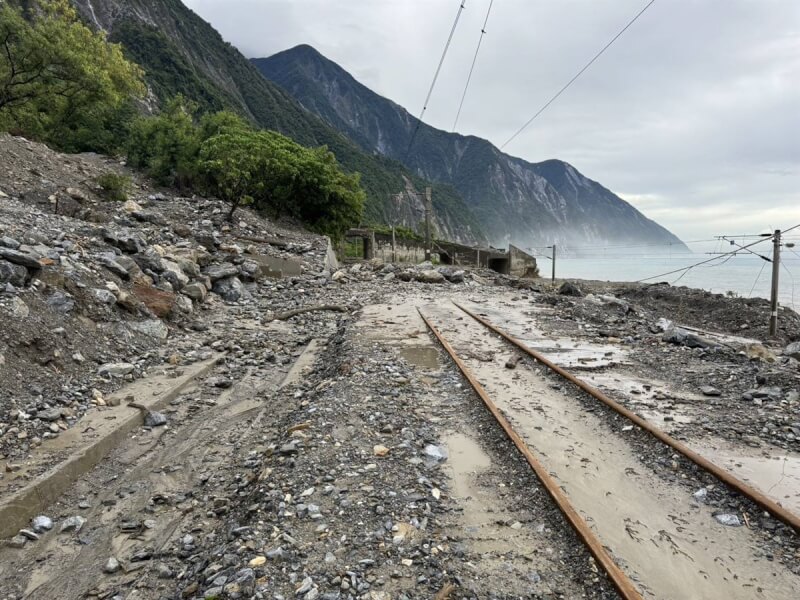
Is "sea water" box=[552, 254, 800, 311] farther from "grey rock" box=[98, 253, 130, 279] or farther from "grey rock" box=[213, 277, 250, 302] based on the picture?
"grey rock" box=[98, 253, 130, 279]

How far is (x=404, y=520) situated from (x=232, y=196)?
22774mm

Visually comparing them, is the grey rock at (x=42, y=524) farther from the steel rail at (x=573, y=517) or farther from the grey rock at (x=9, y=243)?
the grey rock at (x=9, y=243)

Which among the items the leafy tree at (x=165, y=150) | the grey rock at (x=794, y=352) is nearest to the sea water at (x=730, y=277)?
the grey rock at (x=794, y=352)

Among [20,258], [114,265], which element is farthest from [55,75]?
[20,258]

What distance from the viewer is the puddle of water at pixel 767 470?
14.1ft

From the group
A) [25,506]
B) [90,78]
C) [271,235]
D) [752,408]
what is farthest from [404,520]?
[90,78]

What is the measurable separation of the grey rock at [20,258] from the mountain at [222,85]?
65.2 meters

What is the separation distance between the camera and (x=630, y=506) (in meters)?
4.18

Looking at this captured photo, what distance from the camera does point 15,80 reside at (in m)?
19.7

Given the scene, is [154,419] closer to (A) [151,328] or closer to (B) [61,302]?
(B) [61,302]

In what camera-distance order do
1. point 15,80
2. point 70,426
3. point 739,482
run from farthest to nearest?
point 15,80
point 70,426
point 739,482

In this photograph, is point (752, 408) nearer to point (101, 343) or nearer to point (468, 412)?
point (468, 412)

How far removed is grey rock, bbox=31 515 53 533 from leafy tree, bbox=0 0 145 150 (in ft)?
70.8

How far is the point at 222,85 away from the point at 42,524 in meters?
113
